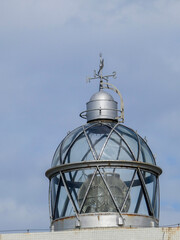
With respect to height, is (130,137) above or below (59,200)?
above

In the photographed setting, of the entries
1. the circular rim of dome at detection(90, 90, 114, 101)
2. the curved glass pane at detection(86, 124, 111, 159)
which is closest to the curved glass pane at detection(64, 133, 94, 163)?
the curved glass pane at detection(86, 124, 111, 159)

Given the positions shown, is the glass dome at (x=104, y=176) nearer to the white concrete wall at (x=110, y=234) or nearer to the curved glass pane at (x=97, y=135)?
the curved glass pane at (x=97, y=135)

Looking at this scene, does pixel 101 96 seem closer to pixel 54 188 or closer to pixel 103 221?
pixel 54 188

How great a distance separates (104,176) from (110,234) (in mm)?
2425

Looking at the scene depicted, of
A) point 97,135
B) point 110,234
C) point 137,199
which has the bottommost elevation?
point 110,234

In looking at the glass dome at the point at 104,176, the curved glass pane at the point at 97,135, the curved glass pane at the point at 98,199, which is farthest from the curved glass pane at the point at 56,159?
the curved glass pane at the point at 98,199

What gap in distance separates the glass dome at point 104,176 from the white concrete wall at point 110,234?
100 centimetres

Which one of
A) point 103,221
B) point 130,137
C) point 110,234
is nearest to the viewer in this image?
point 110,234

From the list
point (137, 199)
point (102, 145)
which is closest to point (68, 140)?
point (102, 145)

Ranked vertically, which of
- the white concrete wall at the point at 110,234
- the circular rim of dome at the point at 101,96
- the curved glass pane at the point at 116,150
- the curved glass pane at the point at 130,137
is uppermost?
the circular rim of dome at the point at 101,96

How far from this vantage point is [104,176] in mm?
26859

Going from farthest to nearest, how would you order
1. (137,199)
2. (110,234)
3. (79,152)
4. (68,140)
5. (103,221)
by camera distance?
(68,140) → (79,152) → (137,199) → (103,221) → (110,234)

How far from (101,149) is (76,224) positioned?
290 centimetres

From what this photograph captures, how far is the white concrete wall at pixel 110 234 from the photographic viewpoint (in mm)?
25031
